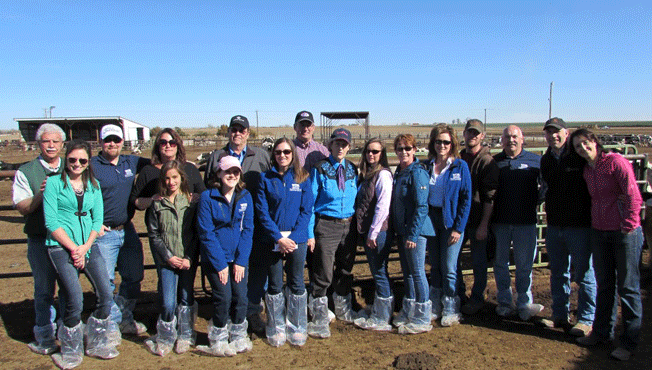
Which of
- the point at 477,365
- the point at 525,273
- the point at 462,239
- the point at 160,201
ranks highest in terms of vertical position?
the point at 160,201

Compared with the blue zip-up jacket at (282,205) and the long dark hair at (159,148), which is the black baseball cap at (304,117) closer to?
the blue zip-up jacket at (282,205)

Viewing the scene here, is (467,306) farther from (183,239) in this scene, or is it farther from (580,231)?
(183,239)

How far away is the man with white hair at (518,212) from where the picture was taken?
4195 mm

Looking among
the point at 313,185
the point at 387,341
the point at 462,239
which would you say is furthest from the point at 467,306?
the point at 313,185

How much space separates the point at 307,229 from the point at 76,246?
188 cm

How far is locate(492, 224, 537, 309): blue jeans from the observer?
422 cm

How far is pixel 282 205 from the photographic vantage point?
12.6 feet

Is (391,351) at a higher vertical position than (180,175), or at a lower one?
lower

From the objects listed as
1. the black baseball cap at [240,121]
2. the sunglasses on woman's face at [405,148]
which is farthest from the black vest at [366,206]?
the black baseball cap at [240,121]

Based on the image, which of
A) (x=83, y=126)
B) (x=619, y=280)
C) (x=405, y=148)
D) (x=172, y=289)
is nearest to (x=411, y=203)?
(x=405, y=148)

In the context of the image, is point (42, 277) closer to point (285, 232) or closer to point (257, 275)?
point (257, 275)

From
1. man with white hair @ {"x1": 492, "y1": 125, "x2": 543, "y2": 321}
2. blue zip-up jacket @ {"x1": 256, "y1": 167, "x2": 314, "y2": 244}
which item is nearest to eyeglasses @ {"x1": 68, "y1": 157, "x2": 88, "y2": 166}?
blue zip-up jacket @ {"x1": 256, "y1": 167, "x2": 314, "y2": 244}

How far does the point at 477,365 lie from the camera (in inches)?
141

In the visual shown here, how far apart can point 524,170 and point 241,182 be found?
8.81 feet
